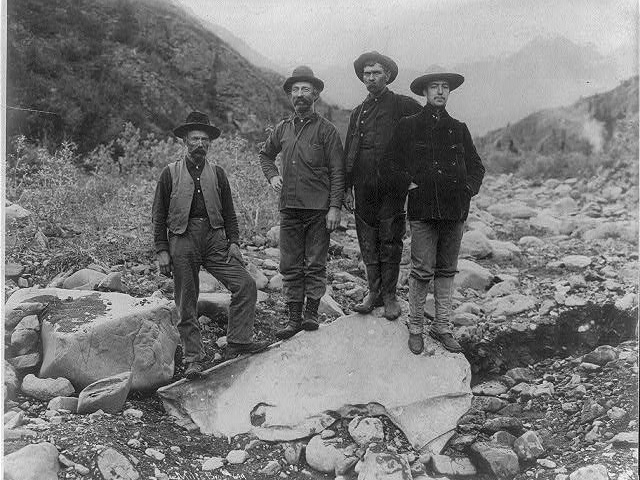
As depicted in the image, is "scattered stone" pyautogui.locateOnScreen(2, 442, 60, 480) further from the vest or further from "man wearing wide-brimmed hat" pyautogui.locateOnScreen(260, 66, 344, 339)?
"man wearing wide-brimmed hat" pyautogui.locateOnScreen(260, 66, 344, 339)

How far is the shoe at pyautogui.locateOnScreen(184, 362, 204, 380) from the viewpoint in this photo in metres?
3.52

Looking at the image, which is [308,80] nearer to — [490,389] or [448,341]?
[448,341]

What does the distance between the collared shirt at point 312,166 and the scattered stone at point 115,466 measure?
180 cm

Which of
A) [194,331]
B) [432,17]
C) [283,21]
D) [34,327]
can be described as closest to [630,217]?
[432,17]

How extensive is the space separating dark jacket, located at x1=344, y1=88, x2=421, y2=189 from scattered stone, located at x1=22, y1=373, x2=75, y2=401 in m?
2.25

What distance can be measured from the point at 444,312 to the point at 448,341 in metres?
0.19

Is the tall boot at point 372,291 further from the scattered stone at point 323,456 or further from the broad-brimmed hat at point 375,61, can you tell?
the broad-brimmed hat at point 375,61

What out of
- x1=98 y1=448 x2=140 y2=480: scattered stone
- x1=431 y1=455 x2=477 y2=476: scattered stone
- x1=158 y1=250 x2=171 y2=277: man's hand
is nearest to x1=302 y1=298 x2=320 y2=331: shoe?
x1=158 y1=250 x2=171 y2=277: man's hand

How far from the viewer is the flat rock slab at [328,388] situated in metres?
3.39

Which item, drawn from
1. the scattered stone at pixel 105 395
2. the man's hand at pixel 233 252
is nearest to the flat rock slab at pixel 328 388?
the scattered stone at pixel 105 395

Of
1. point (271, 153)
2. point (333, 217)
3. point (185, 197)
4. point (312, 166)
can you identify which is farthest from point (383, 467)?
point (271, 153)

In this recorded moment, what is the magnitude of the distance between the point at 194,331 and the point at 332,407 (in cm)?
104

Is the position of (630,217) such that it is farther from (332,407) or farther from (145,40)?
(145,40)

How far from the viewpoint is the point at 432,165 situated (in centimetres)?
354
